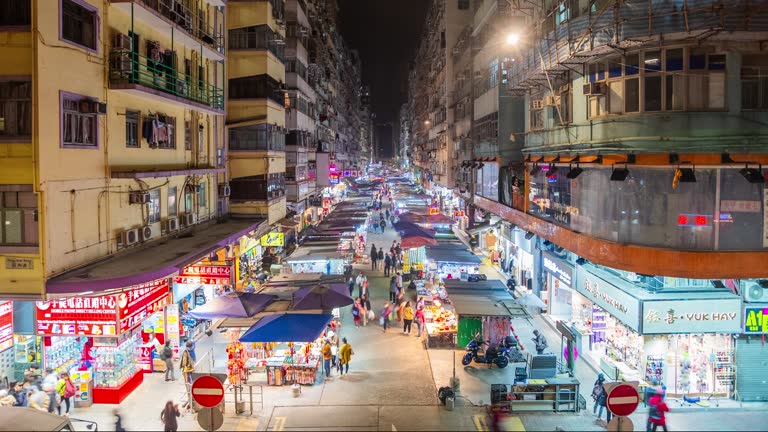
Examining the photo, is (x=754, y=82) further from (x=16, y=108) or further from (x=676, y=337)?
(x=16, y=108)

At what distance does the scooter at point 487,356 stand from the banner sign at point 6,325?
1493 cm

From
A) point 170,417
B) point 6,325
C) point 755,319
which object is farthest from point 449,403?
point 6,325

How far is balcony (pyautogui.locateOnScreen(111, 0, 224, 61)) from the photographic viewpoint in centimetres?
1829

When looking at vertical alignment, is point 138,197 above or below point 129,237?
above

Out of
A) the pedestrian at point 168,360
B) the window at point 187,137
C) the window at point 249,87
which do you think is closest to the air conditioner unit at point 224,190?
the window at point 187,137

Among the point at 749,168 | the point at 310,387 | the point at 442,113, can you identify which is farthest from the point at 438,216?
the point at 749,168

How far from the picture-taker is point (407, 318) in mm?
26281

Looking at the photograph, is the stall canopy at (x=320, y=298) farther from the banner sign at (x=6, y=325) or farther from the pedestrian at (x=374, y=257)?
the pedestrian at (x=374, y=257)

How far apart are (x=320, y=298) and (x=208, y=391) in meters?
12.2

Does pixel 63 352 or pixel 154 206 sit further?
pixel 154 206

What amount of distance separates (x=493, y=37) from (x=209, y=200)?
Answer: 1996cm

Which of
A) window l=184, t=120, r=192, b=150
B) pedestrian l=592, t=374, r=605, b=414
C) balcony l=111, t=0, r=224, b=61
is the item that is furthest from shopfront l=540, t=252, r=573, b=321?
balcony l=111, t=0, r=224, b=61

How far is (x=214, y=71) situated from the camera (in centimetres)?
2811

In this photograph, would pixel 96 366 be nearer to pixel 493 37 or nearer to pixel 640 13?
pixel 640 13
